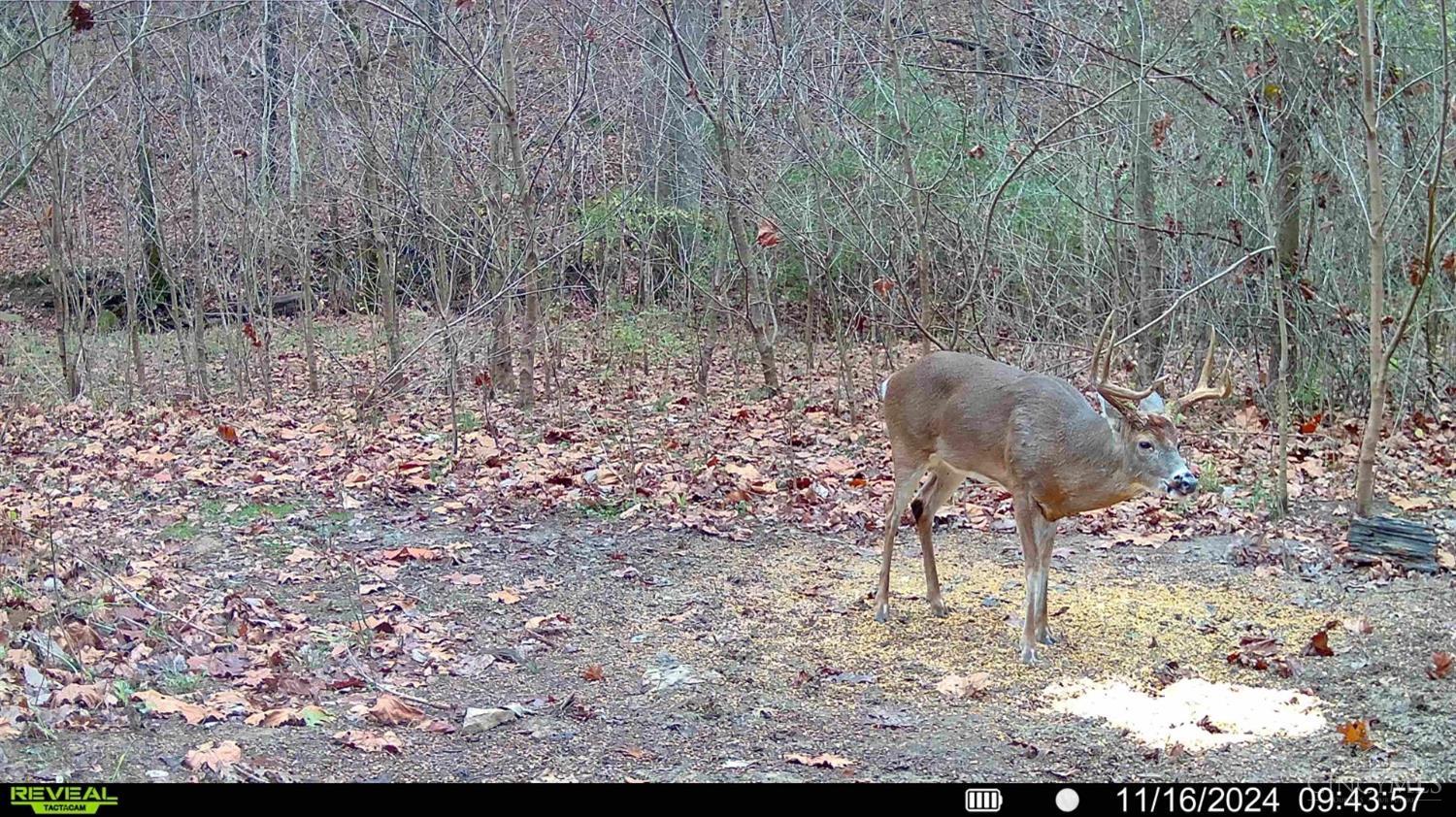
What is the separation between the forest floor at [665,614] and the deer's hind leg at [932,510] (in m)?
0.15

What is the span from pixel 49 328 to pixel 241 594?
15517 mm

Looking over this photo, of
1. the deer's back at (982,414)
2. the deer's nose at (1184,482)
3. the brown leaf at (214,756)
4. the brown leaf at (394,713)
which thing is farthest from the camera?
the deer's back at (982,414)

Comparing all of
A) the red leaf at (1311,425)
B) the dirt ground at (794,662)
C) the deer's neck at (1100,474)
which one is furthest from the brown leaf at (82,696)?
the red leaf at (1311,425)

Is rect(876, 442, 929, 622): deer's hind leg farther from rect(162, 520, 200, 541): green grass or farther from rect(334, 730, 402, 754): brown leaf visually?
rect(162, 520, 200, 541): green grass

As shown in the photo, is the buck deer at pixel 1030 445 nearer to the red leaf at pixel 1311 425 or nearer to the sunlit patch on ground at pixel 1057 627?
the sunlit patch on ground at pixel 1057 627

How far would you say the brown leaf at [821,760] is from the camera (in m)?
5.12

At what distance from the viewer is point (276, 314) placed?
19.6m

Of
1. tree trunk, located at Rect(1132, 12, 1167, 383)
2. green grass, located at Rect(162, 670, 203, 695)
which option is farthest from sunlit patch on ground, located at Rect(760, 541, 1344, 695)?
tree trunk, located at Rect(1132, 12, 1167, 383)

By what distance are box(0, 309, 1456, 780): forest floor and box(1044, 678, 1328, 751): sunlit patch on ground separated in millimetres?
20

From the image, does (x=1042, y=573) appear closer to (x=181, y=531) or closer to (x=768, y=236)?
(x=768, y=236)

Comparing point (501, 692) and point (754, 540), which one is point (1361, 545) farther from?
point (501, 692)

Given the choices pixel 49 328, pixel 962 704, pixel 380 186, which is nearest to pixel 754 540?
pixel 962 704

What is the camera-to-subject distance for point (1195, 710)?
220 inches
